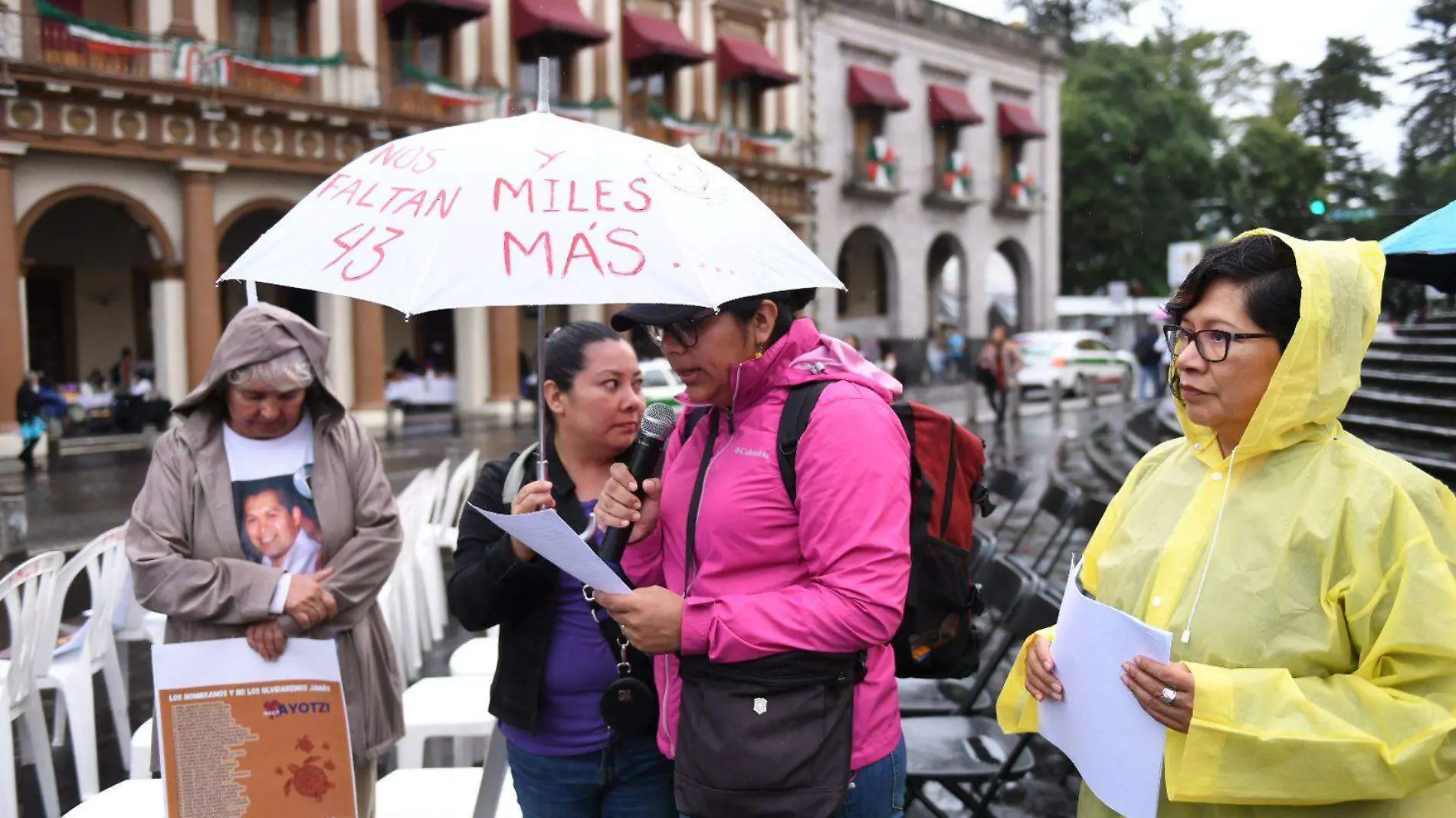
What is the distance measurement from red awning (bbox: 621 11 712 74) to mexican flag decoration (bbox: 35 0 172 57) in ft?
32.4

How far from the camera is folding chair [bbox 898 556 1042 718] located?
4.41 metres

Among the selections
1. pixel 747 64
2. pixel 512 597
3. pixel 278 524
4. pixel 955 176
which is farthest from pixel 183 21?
pixel 955 176

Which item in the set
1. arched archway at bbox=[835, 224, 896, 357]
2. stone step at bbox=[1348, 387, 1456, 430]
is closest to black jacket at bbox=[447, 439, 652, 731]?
stone step at bbox=[1348, 387, 1456, 430]

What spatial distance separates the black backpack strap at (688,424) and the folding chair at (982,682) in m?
2.12

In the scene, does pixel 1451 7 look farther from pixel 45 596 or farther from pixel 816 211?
pixel 816 211

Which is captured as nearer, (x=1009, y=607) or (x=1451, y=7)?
(x=1009, y=607)

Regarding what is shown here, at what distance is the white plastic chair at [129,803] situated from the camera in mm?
3211

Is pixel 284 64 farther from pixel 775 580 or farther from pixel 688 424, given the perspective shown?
pixel 775 580

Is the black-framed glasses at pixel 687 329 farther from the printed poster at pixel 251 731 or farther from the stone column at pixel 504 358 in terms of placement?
the stone column at pixel 504 358

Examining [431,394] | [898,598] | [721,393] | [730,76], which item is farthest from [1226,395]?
[730,76]

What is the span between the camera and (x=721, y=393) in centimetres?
223

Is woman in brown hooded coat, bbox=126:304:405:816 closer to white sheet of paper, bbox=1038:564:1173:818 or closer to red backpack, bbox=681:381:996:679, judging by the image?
red backpack, bbox=681:381:996:679

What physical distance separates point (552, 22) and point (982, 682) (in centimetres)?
2047

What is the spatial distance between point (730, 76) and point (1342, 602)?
26803 millimetres
